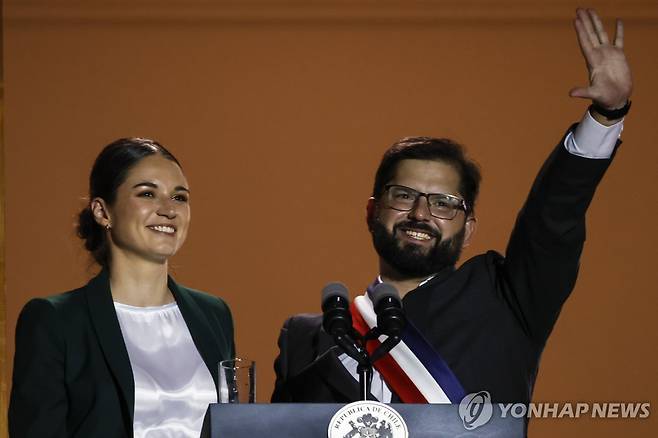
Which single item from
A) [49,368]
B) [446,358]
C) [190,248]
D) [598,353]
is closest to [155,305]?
[49,368]

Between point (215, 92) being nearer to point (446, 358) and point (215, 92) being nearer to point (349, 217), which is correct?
point (349, 217)

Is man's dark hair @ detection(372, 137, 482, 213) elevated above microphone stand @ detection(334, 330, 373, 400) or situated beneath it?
elevated above

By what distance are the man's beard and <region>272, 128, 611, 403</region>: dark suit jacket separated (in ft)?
0.11

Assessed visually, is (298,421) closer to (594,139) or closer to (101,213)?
(594,139)

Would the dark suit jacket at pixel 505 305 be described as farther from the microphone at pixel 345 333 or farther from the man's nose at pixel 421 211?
the microphone at pixel 345 333

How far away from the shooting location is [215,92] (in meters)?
5.27

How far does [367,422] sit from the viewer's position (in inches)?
81.7

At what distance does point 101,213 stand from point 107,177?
9 centimetres

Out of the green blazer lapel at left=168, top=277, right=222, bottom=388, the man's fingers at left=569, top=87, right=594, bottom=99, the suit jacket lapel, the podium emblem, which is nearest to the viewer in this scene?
the podium emblem

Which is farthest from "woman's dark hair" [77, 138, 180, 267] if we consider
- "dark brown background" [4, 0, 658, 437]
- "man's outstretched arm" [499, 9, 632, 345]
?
"dark brown background" [4, 0, 658, 437]

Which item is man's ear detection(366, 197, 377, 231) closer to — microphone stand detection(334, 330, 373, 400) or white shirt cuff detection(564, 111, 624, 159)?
white shirt cuff detection(564, 111, 624, 159)

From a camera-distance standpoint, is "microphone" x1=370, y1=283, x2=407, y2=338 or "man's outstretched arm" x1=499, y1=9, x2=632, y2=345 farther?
"man's outstretched arm" x1=499, y1=9, x2=632, y2=345

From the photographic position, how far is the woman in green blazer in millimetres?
2906

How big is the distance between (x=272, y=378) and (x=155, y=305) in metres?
2.06
